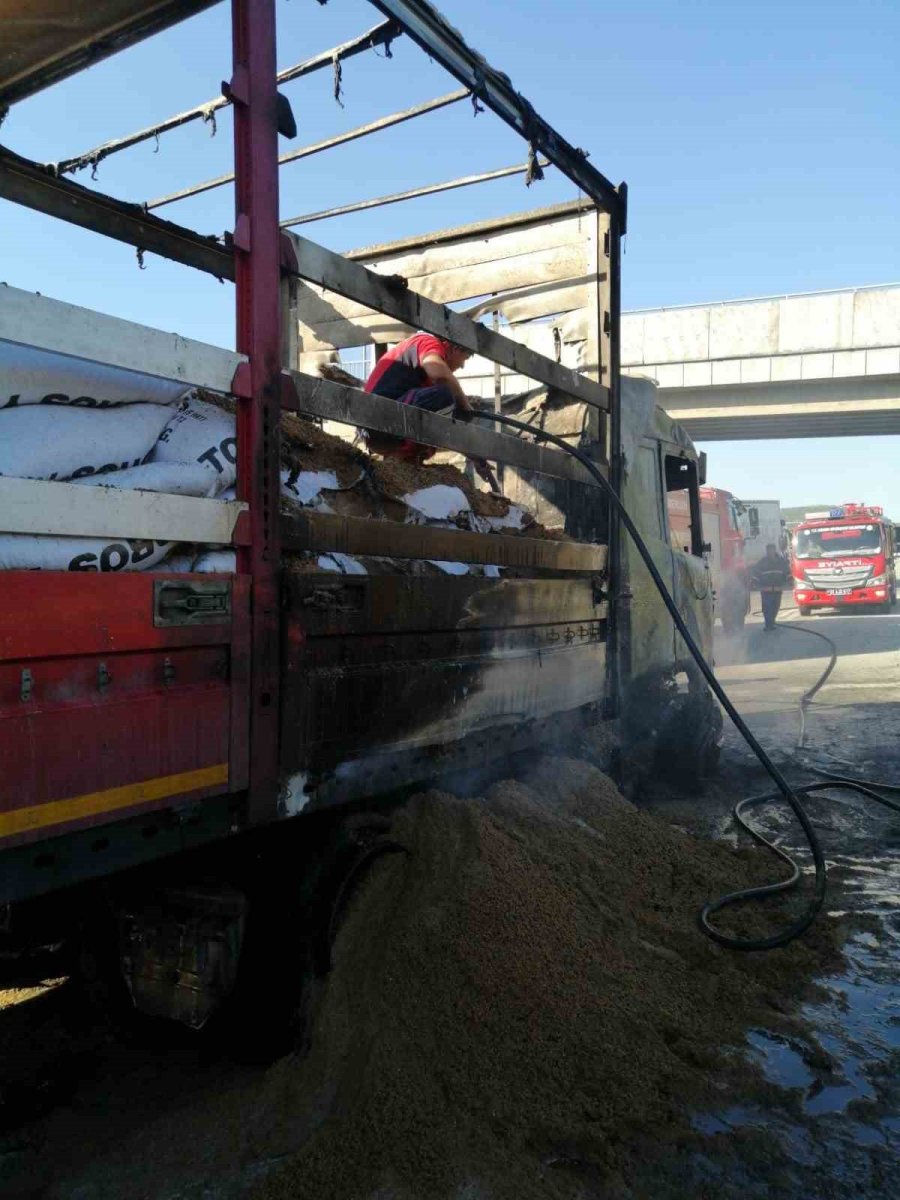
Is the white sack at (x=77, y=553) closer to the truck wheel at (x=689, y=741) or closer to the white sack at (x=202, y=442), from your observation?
the white sack at (x=202, y=442)

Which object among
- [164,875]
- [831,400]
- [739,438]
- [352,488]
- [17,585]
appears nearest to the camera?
[17,585]

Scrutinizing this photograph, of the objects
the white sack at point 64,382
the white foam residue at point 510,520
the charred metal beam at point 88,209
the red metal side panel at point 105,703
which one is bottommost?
the red metal side panel at point 105,703

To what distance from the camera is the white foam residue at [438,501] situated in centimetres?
346

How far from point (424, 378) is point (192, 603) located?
249cm

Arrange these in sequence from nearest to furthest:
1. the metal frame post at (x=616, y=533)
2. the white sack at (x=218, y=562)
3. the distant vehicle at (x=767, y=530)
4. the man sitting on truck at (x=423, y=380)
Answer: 1. the white sack at (x=218, y=562)
2. the man sitting on truck at (x=423, y=380)
3. the metal frame post at (x=616, y=533)
4. the distant vehicle at (x=767, y=530)

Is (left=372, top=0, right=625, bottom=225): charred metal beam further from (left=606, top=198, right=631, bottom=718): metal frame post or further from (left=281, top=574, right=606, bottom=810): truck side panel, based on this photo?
(left=281, top=574, right=606, bottom=810): truck side panel

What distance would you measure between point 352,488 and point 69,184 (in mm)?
1241

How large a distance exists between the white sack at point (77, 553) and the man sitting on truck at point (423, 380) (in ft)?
6.36

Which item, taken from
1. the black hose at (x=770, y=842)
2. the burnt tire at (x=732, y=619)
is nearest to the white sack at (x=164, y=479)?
the black hose at (x=770, y=842)

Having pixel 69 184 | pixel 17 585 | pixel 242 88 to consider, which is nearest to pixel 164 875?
pixel 17 585

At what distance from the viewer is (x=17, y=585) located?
72.0 inches

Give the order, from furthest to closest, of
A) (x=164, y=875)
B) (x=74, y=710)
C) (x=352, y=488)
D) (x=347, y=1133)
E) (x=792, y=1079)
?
(x=352, y=488) → (x=792, y=1079) → (x=164, y=875) → (x=347, y=1133) → (x=74, y=710)

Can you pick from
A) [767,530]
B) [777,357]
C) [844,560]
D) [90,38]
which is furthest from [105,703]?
[767,530]

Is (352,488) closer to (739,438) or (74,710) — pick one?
(74,710)
